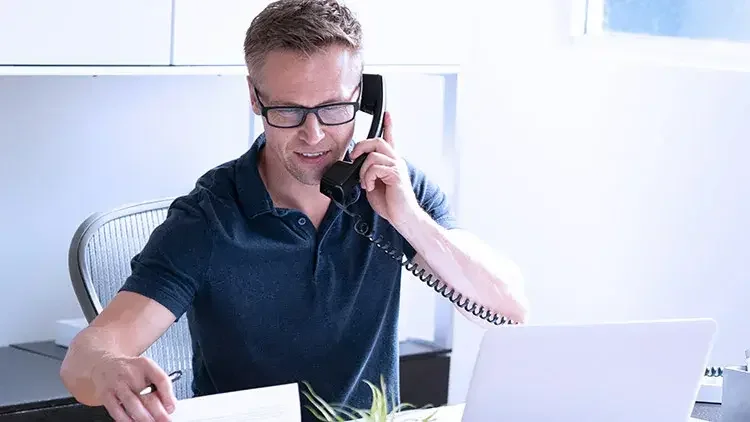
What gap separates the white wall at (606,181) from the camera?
291 cm

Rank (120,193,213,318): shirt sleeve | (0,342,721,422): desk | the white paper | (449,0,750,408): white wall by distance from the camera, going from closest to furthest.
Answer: the white paper
(120,193,213,318): shirt sleeve
(0,342,721,422): desk
(449,0,750,408): white wall

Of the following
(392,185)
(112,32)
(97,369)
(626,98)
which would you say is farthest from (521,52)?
(97,369)

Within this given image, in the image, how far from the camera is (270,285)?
2133 mm

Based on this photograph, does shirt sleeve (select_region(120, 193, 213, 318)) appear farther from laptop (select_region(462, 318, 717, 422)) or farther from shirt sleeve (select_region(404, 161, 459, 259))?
laptop (select_region(462, 318, 717, 422))

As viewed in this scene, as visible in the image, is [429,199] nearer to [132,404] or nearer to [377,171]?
[377,171]

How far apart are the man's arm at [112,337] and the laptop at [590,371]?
54 centimetres

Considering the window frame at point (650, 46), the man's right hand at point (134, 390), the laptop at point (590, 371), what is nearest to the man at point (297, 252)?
the man's right hand at point (134, 390)

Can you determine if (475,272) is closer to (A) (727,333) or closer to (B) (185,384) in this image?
(B) (185,384)

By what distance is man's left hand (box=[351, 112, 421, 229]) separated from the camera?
6.87 ft

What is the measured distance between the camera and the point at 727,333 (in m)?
2.90

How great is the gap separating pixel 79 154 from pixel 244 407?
5.55 feet

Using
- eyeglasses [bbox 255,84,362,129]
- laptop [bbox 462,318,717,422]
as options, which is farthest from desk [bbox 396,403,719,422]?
eyeglasses [bbox 255,84,362,129]

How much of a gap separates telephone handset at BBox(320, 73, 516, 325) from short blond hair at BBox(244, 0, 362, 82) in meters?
0.13

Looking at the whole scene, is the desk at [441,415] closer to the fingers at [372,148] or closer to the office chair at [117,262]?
the fingers at [372,148]
